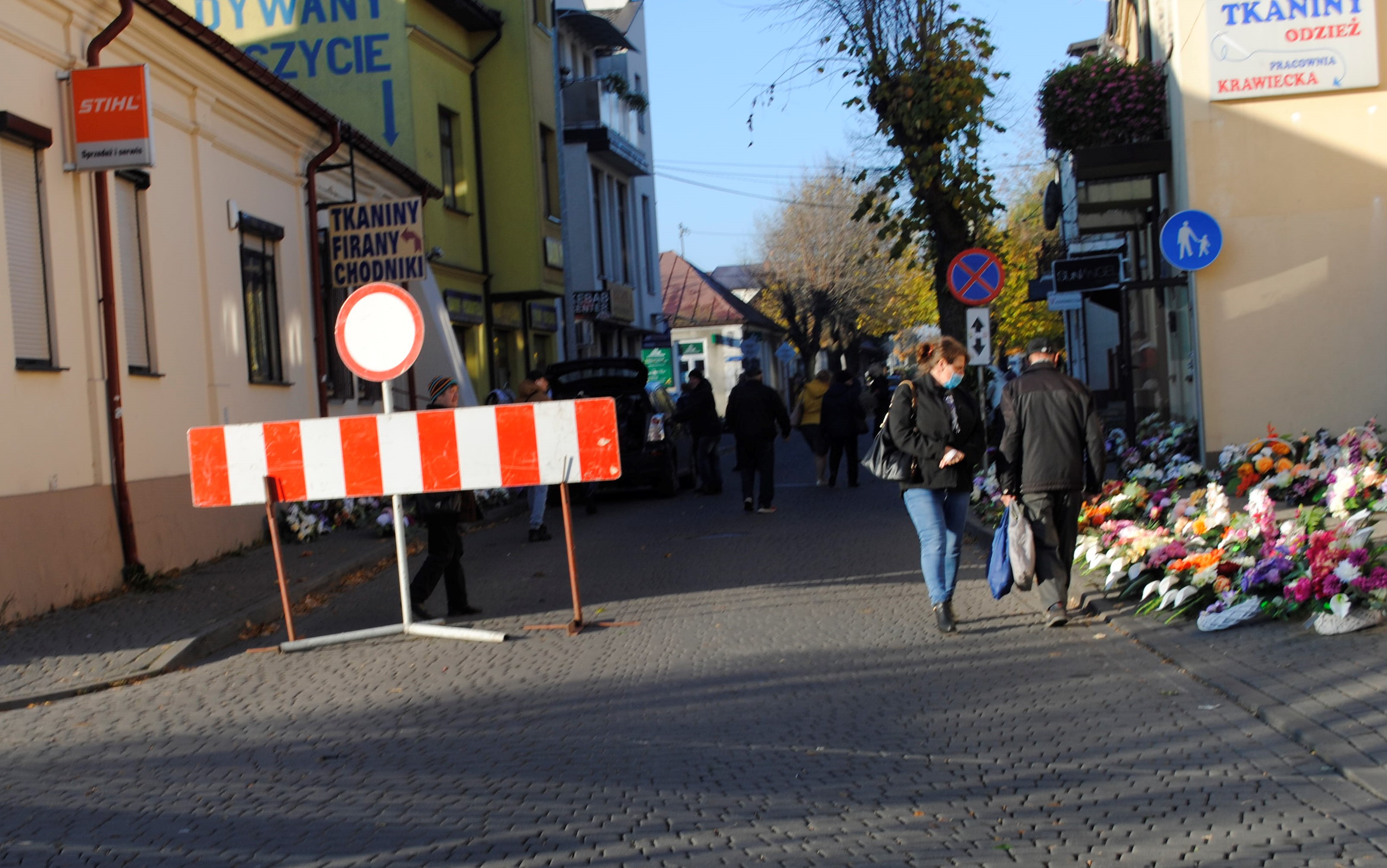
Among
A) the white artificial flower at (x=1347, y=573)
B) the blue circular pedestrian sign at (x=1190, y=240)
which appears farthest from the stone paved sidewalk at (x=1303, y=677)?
the blue circular pedestrian sign at (x=1190, y=240)

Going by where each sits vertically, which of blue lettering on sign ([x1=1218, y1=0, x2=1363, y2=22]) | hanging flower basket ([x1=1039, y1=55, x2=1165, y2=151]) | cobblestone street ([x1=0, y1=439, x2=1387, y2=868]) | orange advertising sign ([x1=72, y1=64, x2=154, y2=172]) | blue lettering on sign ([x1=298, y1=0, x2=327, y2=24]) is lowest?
cobblestone street ([x1=0, y1=439, x2=1387, y2=868])

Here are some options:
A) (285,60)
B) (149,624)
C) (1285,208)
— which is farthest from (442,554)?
(285,60)

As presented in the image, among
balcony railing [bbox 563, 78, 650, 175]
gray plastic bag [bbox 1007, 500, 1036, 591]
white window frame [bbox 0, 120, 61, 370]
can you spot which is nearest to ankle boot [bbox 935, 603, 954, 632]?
gray plastic bag [bbox 1007, 500, 1036, 591]

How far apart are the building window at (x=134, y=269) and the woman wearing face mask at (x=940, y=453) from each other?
7.18m

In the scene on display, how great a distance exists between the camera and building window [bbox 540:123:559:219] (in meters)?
29.2

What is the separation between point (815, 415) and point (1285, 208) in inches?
294

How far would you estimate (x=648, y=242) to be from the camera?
148ft

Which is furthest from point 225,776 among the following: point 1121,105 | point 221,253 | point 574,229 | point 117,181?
point 574,229

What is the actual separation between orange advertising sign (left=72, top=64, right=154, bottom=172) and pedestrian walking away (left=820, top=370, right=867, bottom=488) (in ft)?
36.8

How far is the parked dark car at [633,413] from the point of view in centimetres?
2045

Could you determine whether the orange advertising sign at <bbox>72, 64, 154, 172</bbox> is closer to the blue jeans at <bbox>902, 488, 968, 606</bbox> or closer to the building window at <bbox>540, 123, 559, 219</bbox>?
the blue jeans at <bbox>902, 488, 968, 606</bbox>

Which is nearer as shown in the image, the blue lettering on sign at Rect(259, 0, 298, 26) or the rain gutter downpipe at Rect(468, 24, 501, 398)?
the blue lettering on sign at Rect(259, 0, 298, 26)

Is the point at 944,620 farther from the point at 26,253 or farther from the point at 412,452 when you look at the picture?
the point at 26,253

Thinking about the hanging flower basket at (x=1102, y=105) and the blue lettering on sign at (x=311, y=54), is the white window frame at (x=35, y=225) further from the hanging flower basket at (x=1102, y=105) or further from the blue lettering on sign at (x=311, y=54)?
the blue lettering on sign at (x=311, y=54)
